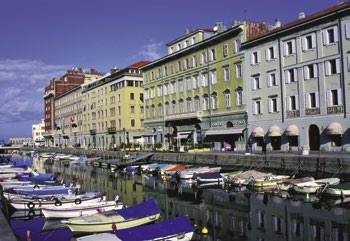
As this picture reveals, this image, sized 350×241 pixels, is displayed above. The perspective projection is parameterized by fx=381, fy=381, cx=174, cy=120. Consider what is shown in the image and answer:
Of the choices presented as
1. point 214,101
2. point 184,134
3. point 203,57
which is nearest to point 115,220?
point 214,101

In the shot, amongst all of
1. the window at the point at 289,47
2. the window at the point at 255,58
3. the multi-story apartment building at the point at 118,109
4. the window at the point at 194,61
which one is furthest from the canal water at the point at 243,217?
the multi-story apartment building at the point at 118,109

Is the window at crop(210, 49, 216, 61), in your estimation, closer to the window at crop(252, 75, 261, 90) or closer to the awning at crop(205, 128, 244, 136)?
the window at crop(252, 75, 261, 90)

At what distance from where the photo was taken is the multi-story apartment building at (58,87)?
16225 centimetres

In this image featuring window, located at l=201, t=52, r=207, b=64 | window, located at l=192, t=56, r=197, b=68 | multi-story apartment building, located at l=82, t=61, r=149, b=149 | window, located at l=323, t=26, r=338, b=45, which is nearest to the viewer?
window, located at l=323, t=26, r=338, b=45

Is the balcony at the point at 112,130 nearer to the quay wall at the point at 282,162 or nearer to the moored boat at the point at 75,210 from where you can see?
the quay wall at the point at 282,162

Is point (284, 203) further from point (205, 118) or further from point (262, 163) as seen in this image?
point (205, 118)

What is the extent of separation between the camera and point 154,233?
1842 cm

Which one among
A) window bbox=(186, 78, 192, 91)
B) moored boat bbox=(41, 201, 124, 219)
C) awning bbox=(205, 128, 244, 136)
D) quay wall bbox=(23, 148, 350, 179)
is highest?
window bbox=(186, 78, 192, 91)

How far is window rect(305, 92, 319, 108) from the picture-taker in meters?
46.9

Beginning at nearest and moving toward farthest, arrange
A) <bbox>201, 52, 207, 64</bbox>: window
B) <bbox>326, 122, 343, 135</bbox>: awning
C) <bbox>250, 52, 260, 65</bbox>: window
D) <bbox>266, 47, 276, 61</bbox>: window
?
<bbox>326, 122, 343, 135</bbox>: awning
<bbox>266, 47, 276, 61</bbox>: window
<bbox>250, 52, 260, 65</bbox>: window
<bbox>201, 52, 207, 64</bbox>: window

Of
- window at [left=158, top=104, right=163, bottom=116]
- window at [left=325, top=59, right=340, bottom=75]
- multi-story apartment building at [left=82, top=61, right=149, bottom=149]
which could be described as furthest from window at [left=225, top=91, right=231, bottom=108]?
multi-story apartment building at [left=82, top=61, right=149, bottom=149]

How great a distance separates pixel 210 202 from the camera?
30.6 meters

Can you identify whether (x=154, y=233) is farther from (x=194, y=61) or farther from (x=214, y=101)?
(x=194, y=61)

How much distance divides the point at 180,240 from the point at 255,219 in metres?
7.36
